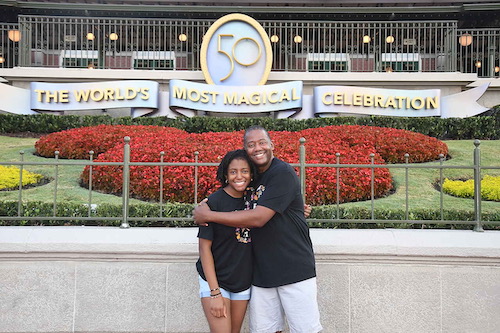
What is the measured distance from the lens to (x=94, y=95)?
12.9 m

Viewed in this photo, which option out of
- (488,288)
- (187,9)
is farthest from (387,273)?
(187,9)

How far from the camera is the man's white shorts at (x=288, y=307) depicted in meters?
2.86

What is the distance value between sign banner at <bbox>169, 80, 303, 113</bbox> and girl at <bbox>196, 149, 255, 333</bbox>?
9.86m

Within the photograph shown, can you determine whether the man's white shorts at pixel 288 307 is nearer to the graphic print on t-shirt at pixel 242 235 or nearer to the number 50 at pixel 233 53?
the graphic print on t-shirt at pixel 242 235

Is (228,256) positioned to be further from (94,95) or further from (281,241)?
(94,95)

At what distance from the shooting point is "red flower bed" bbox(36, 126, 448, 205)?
6.33 m

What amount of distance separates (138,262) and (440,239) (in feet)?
9.93

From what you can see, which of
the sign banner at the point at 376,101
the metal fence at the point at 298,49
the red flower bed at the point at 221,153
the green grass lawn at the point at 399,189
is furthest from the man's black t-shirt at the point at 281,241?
the metal fence at the point at 298,49

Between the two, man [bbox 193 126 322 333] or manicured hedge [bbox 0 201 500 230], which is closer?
man [bbox 193 126 322 333]

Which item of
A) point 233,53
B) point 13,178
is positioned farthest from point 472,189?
point 233,53

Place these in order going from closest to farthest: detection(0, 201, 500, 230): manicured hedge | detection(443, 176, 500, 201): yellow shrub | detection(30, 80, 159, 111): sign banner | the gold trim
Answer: detection(0, 201, 500, 230): manicured hedge, detection(443, 176, 500, 201): yellow shrub, detection(30, 80, 159, 111): sign banner, the gold trim

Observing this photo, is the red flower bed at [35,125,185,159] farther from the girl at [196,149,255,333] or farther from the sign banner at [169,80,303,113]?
the girl at [196,149,255,333]

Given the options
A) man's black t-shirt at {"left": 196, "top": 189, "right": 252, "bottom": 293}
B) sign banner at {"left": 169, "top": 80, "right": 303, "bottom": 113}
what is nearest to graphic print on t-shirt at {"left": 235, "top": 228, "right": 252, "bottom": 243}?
man's black t-shirt at {"left": 196, "top": 189, "right": 252, "bottom": 293}

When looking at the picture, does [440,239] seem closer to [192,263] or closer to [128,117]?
[192,263]
